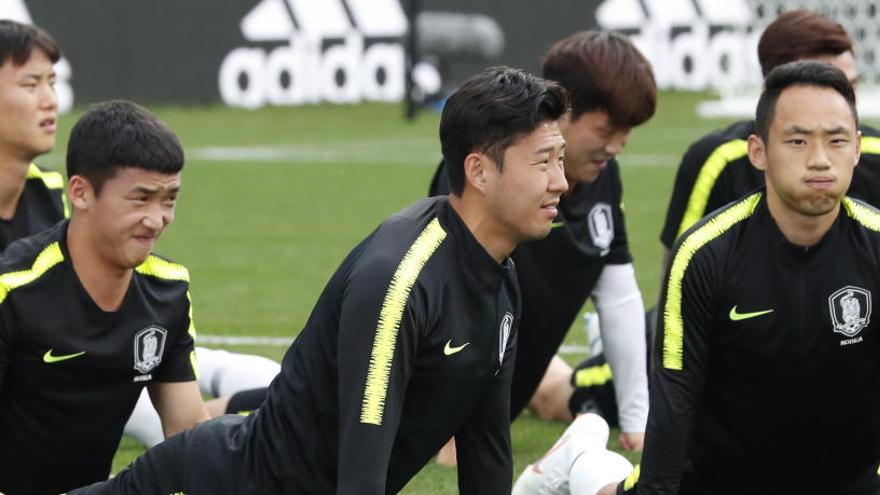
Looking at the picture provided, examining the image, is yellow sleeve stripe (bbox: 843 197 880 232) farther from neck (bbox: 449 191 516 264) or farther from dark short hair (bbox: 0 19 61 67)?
dark short hair (bbox: 0 19 61 67)

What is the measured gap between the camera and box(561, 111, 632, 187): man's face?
5.31 m

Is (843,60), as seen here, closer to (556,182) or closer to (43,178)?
(556,182)

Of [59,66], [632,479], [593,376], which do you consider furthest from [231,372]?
[59,66]

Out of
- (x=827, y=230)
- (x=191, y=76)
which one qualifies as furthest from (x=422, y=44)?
(x=827, y=230)

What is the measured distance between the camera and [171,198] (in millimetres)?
4438

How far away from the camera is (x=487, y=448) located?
4121 mm

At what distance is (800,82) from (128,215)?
1.74m

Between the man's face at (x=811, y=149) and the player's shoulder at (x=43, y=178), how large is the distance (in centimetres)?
254

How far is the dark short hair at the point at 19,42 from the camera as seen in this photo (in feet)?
18.4

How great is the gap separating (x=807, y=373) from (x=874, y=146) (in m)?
1.40

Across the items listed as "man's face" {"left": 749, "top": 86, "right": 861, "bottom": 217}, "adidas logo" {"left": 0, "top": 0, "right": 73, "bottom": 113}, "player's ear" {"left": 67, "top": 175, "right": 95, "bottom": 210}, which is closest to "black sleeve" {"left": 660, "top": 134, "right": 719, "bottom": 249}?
"man's face" {"left": 749, "top": 86, "right": 861, "bottom": 217}

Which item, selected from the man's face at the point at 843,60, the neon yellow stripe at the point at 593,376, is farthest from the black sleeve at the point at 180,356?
the man's face at the point at 843,60

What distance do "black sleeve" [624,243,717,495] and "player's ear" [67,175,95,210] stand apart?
4.92 feet

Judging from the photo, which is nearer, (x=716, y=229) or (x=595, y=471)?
(x=716, y=229)
